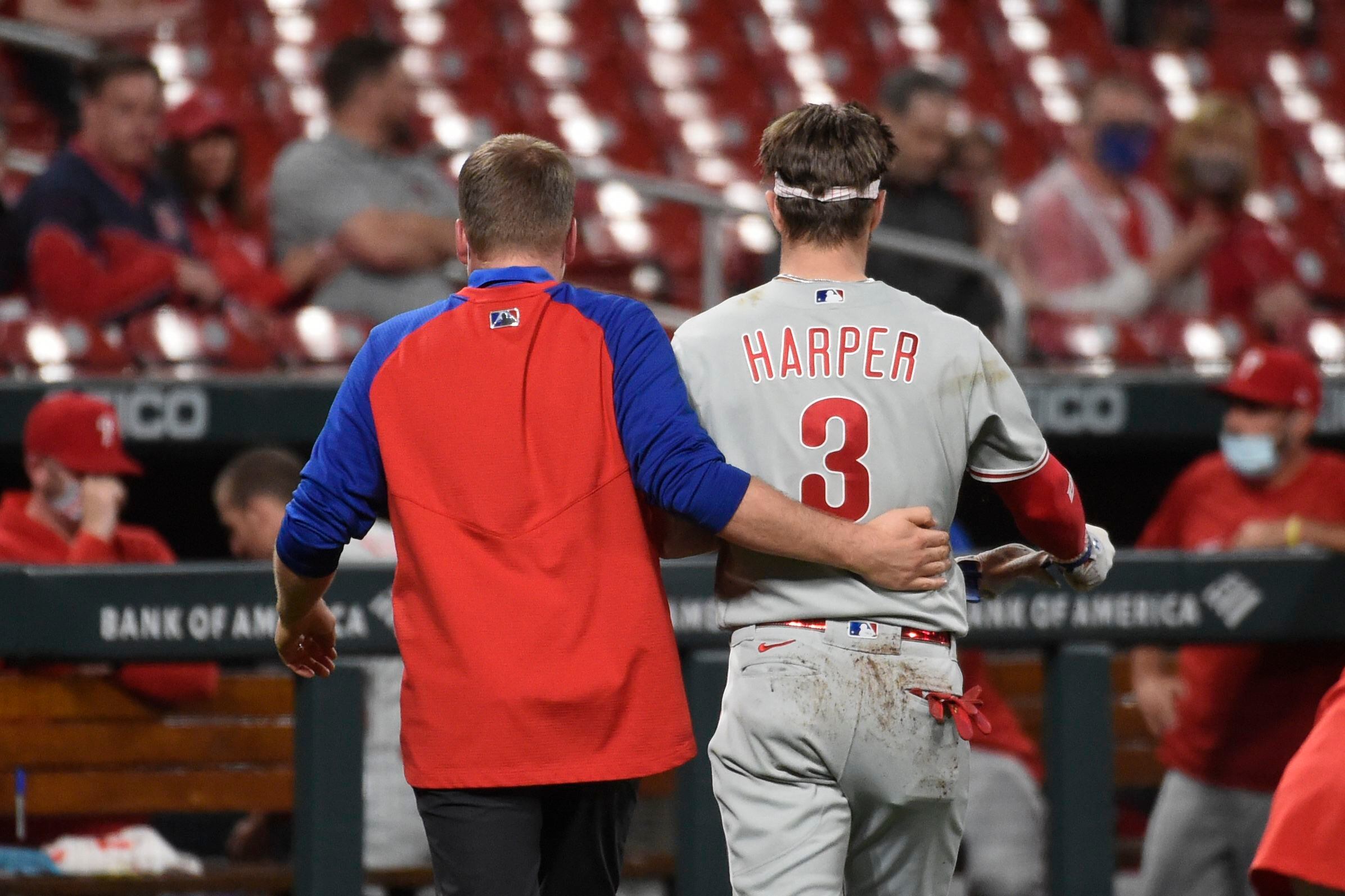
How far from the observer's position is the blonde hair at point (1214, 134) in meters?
6.12

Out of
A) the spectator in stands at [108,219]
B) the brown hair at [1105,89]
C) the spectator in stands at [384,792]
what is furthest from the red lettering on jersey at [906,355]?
the brown hair at [1105,89]

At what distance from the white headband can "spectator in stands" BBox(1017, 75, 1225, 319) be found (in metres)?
4.02

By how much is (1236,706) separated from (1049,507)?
1.75 m

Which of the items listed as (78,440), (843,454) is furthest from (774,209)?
(78,440)

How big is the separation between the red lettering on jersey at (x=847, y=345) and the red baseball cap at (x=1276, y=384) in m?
2.38

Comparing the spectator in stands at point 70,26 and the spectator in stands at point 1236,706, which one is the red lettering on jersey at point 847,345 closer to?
the spectator in stands at point 1236,706

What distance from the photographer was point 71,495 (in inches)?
181

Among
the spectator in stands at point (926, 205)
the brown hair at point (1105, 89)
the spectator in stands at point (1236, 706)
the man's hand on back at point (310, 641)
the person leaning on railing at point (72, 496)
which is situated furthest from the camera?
the brown hair at point (1105, 89)

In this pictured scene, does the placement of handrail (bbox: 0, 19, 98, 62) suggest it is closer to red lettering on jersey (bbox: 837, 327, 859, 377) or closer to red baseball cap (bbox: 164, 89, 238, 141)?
red baseball cap (bbox: 164, 89, 238, 141)

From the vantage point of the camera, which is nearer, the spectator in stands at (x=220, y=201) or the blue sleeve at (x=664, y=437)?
the blue sleeve at (x=664, y=437)

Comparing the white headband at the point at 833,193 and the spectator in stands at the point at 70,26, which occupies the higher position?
the spectator in stands at the point at 70,26

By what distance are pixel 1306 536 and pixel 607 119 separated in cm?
572

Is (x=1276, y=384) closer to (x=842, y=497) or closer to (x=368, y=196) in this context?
(x=842, y=497)

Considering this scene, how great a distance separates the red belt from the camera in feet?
8.17
